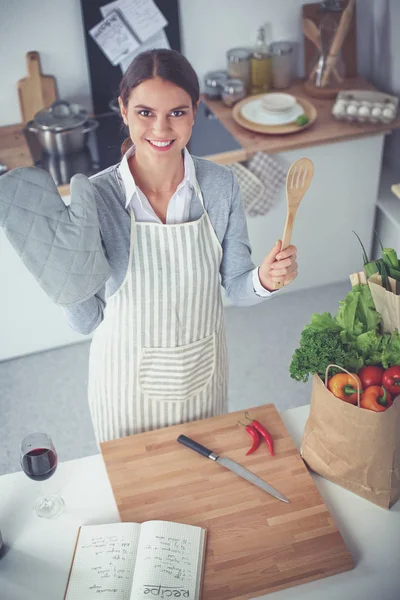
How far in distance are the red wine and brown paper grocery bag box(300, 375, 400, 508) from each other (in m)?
0.53

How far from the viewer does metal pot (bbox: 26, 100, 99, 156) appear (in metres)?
2.64

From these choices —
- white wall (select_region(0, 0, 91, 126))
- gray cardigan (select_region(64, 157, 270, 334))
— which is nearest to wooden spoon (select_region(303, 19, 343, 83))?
white wall (select_region(0, 0, 91, 126))

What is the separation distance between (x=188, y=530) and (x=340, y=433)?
346 millimetres

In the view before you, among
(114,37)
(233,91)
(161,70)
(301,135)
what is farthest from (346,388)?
(114,37)

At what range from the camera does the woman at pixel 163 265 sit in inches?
55.7

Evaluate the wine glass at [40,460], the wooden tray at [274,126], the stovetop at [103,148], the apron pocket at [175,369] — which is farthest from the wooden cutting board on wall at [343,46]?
the wine glass at [40,460]

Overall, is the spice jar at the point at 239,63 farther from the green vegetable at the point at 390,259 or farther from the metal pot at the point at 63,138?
the green vegetable at the point at 390,259

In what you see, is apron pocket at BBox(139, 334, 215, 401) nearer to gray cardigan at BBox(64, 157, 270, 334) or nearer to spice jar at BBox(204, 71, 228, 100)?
gray cardigan at BBox(64, 157, 270, 334)

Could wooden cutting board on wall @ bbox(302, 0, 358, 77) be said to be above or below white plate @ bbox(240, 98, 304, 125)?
above

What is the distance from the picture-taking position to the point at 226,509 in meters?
1.39

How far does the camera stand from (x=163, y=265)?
5.04 ft

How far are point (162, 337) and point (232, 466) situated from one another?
34 cm

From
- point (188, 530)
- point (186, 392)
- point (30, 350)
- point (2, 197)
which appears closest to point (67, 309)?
point (2, 197)

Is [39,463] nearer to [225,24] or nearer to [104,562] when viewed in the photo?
[104,562]
